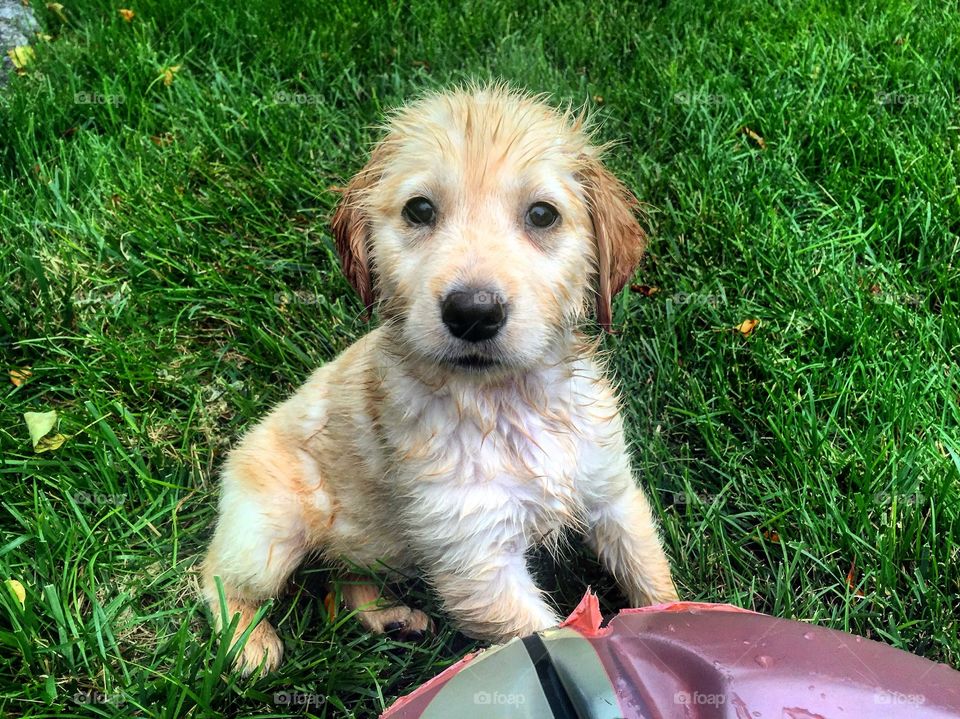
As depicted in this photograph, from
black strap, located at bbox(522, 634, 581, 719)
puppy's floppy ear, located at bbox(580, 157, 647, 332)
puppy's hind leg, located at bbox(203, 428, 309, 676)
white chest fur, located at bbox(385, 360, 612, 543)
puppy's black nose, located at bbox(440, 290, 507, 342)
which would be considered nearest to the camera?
black strap, located at bbox(522, 634, 581, 719)

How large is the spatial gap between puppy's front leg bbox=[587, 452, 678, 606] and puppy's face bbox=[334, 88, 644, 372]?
2.12 ft

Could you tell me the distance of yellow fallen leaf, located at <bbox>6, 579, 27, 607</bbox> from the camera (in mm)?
2828

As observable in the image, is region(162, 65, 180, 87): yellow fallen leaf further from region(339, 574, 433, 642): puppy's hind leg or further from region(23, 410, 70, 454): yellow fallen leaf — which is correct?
region(339, 574, 433, 642): puppy's hind leg

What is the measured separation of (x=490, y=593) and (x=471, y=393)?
2.24 feet

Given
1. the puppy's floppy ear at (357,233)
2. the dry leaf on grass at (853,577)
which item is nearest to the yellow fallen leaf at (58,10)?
the puppy's floppy ear at (357,233)

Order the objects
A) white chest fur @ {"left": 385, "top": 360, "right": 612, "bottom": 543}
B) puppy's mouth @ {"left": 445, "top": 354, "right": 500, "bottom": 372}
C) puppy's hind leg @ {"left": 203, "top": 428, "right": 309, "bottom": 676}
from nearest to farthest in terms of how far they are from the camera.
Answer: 1. puppy's mouth @ {"left": 445, "top": 354, "right": 500, "bottom": 372}
2. white chest fur @ {"left": 385, "top": 360, "right": 612, "bottom": 543}
3. puppy's hind leg @ {"left": 203, "top": 428, "right": 309, "bottom": 676}

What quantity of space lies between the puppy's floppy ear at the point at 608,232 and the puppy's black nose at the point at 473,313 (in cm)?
62

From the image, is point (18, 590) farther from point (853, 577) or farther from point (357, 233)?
point (853, 577)

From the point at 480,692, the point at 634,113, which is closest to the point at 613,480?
the point at 480,692

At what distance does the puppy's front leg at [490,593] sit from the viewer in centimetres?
249

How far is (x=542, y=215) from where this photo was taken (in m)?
2.50

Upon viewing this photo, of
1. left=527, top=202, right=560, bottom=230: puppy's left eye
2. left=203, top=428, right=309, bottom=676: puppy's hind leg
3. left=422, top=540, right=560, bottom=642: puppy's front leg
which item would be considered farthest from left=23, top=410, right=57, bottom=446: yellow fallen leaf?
left=527, top=202, right=560, bottom=230: puppy's left eye

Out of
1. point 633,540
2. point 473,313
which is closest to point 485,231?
point 473,313

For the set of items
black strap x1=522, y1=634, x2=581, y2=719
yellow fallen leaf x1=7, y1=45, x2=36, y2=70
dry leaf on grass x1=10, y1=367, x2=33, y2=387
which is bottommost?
dry leaf on grass x1=10, y1=367, x2=33, y2=387
